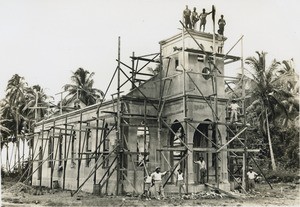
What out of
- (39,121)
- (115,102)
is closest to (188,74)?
(115,102)

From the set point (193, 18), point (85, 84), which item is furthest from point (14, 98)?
point (193, 18)

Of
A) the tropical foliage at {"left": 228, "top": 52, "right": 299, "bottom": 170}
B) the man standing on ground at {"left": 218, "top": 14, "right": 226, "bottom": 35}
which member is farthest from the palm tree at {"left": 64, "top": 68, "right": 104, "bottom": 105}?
the man standing on ground at {"left": 218, "top": 14, "right": 226, "bottom": 35}

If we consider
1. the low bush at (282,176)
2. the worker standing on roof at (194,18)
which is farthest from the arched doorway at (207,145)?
the low bush at (282,176)

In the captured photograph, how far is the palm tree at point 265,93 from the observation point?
33.2 m

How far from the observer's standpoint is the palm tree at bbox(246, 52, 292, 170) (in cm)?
3325

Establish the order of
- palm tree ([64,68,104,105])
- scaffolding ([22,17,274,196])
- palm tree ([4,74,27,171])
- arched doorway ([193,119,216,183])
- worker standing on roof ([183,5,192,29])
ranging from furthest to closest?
palm tree ([64,68,104,105])
palm tree ([4,74,27,171])
arched doorway ([193,119,216,183])
worker standing on roof ([183,5,192,29])
scaffolding ([22,17,274,196])

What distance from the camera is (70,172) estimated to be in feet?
85.1

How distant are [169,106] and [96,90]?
31869 mm

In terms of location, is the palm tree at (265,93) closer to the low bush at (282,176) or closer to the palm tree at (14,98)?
the low bush at (282,176)

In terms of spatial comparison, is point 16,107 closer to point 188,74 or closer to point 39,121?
point 39,121

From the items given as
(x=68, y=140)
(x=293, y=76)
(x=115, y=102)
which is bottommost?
(x=68, y=140)

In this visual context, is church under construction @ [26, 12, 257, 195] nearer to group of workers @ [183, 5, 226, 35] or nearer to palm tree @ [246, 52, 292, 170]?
group of workers @ [183, 5, 226, 35]

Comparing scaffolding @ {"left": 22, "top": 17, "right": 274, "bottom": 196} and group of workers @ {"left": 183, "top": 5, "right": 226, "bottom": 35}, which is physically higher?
group of workers @ {"left": 183, "top": 5, "right": 226, "bottom": 35}

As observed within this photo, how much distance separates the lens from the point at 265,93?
3375cm
